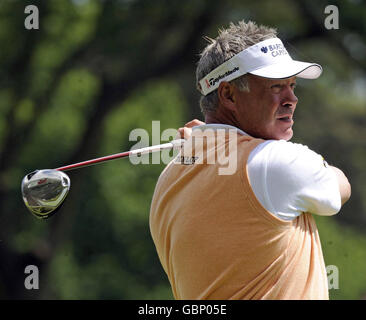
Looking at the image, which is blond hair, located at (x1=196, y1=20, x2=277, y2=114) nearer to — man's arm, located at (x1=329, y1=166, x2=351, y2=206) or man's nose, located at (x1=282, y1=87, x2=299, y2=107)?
man's nose, located at (x1=282, y1=87, x2=299, y2=107)

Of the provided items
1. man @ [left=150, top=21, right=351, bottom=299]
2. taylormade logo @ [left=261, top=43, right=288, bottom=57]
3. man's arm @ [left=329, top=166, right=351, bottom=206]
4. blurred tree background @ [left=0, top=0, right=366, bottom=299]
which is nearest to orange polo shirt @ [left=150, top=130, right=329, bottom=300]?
man @ [left=150, top=21, right=351, bottom=299]

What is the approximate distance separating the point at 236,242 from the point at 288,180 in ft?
0.96

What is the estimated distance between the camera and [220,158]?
272 cm

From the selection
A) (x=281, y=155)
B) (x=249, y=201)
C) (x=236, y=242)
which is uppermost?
(x=281, y=155)

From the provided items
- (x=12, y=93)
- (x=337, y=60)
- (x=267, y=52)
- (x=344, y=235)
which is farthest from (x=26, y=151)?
(x=267, y=52)

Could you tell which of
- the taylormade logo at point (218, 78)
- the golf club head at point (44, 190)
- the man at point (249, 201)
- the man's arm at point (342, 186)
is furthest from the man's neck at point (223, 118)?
the golf club head at point (44, 190)

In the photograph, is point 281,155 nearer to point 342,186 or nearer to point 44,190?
point 342,186

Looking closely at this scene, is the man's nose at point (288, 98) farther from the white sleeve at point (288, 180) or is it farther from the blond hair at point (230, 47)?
the white sleeve at point (288, 180)

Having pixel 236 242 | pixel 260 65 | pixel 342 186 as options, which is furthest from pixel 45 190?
pixel 342 186

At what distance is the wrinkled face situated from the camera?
116 inches

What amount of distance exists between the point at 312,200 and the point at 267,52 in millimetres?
663

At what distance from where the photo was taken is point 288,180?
2596 mm

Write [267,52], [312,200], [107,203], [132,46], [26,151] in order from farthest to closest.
→ [107,203], [26,151], [132,46], [267,52], [312,200]

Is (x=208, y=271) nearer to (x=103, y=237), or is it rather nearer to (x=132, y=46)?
(x=132, y=46)
